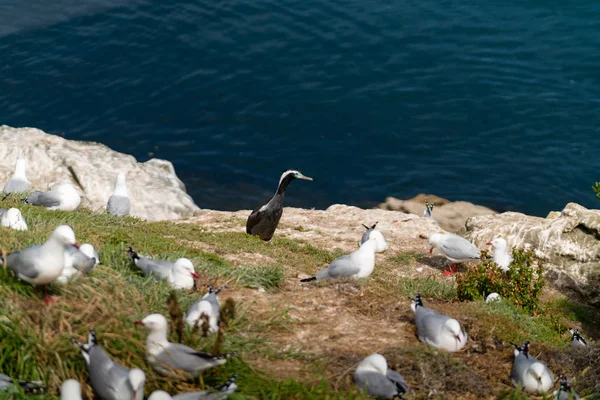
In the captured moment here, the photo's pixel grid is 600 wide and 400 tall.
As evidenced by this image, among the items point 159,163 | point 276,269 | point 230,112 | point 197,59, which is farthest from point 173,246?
point 197,59

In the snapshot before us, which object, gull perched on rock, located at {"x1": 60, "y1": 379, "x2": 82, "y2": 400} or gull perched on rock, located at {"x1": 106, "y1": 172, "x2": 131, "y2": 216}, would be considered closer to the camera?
gull perched on rock, located at {"x1": 60, "y1": 379, "x2": 82, "y2": 400}

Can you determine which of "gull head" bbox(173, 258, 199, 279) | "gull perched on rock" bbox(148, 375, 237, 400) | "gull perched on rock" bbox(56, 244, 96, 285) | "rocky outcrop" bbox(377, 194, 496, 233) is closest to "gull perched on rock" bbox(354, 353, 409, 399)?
"gull perched on rock" bbox(148, 375, 237, 400)

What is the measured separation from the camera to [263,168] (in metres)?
29.8

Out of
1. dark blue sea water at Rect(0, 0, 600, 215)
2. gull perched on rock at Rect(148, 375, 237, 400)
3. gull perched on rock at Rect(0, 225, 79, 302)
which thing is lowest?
dark blue sea water at Rect(0, 0, 600, 215)

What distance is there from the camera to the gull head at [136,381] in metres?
7.32

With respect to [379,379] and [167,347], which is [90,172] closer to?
[167,347]

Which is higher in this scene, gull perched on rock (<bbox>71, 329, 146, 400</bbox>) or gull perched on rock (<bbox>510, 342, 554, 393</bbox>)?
gull perched on rock (<bbox>71, 329, 146, 400</bbox>)

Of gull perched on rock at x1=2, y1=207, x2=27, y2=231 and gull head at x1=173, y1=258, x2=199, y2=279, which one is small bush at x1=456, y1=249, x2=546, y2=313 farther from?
gull perched on rock at x1=2, y1=207, x2=27, y2=231

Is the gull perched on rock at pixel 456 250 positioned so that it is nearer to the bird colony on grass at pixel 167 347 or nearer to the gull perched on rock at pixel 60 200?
the bird colony on grass at pixel 167 347

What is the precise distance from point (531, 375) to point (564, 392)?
391 mm

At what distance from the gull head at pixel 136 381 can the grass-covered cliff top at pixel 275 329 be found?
0.44 m

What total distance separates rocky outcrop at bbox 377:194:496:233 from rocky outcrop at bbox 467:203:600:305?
8.85 meters

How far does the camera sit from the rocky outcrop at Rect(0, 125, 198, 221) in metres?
22.7

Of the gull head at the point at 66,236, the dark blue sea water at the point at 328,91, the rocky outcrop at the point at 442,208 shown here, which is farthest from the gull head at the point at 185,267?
the rocky outcrop at the point at 442,208
